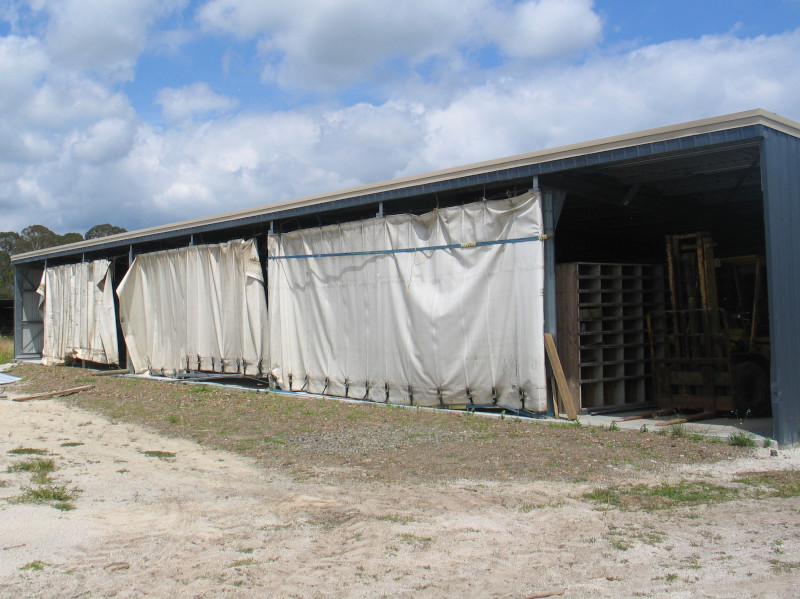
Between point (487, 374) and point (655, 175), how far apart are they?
4.05m

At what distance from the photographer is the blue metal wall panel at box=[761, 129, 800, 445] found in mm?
8508

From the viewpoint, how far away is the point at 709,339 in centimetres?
1073

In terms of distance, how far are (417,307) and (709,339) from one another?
4.65 metres

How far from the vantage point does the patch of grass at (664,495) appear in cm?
625

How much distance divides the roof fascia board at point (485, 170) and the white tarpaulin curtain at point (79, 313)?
3212 mm

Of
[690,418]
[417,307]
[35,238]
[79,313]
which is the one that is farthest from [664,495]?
[35,238]

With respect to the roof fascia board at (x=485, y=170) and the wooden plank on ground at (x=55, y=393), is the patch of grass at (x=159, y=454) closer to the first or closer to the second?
the roof fascia board at (x=485, y=170)

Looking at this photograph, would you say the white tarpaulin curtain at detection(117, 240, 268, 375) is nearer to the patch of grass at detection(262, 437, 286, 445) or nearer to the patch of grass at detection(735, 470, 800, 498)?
the patch of grass at detection(262, 437, 286, 445)

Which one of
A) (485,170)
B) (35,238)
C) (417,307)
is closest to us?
(485,170)

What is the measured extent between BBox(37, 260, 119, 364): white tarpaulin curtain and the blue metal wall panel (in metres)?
17.0

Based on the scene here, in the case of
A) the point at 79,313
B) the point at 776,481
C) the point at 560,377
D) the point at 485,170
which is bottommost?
the point at 776,481

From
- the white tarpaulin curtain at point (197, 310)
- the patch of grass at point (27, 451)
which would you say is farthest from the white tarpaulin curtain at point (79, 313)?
the patch of grass at point (27, 451)

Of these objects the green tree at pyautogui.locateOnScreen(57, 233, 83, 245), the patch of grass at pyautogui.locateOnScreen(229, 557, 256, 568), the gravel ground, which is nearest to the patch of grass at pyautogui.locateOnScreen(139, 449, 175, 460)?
the gravel ground

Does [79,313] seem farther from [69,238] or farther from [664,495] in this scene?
[69,238]
